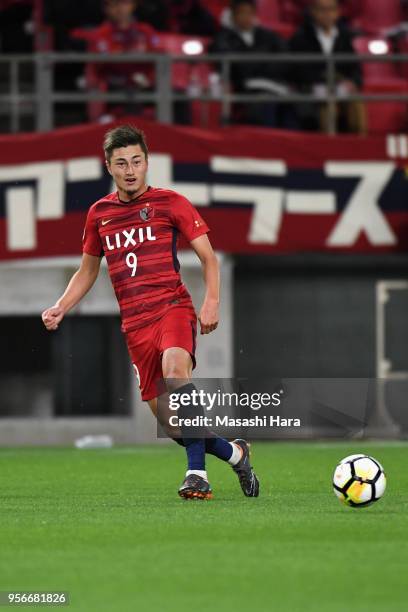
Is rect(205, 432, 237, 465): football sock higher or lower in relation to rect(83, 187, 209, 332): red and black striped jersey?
lower

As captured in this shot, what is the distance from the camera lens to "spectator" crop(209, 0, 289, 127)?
17.5 metres

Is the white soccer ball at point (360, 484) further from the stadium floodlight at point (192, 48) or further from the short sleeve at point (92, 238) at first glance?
the stadium floodlight at point (192, 48)

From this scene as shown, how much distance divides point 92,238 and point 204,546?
3.00 metres

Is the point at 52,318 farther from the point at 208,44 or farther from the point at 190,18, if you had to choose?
the point at 190,18

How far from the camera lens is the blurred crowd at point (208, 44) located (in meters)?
17.5

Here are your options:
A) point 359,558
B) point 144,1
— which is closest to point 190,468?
point 359,558

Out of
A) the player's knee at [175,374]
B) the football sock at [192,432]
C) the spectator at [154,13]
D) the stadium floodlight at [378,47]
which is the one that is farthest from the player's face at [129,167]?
the stadium floodlight at [378,47]

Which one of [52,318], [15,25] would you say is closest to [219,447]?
[52,318]

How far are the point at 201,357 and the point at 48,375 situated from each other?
67.6 inches

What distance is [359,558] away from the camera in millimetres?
6570

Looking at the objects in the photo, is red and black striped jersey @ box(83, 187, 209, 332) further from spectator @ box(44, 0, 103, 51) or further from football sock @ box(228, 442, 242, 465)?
spectator @ box(44, 0, 103, 51)

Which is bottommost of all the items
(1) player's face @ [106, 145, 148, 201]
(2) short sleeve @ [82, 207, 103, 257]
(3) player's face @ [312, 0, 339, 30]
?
(2) short sleeve @ [82, 207, 103, 257]

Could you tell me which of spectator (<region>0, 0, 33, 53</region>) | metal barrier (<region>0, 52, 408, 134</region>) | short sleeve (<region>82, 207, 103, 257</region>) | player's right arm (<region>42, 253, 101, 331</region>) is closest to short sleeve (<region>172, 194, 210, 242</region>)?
short sleeve (<region>82, 207, 103, 257</region>)

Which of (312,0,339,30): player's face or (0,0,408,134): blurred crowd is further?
(312,0,339,30): player's face
